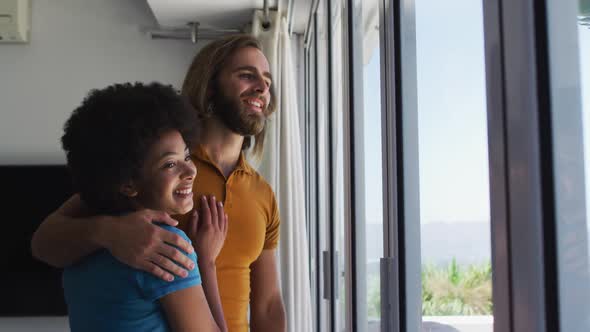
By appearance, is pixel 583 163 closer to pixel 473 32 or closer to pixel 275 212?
pixel 473 32

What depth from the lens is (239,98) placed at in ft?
4.39

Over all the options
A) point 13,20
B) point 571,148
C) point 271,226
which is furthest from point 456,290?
point 13,20

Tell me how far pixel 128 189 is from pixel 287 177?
182 cm

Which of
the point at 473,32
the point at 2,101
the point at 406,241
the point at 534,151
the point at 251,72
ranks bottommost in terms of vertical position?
the point at 406,241

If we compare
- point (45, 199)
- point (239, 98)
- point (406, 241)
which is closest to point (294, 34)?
point (45, 199)

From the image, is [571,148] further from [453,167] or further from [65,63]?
[65,63]

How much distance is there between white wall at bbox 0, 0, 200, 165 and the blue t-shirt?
277cm

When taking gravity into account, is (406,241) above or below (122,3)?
below

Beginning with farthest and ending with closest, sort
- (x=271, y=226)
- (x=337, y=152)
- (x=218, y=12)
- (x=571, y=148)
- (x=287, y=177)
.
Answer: (x=218, y=12)
(x=287, y=177)
(x=337, y=152)
(x=271, y=226)
(x=571, y=148)

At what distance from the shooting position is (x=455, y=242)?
786 millimetres

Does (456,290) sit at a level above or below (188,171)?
below

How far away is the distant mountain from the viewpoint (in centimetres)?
65

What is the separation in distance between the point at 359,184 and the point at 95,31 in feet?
8.18

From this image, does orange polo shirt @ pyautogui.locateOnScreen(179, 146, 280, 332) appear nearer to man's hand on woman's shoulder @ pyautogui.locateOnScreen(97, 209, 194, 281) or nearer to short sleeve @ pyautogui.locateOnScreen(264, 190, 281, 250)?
short sleeve @ pyautogui.locateOnScreen(264, 190, 281, 250)
